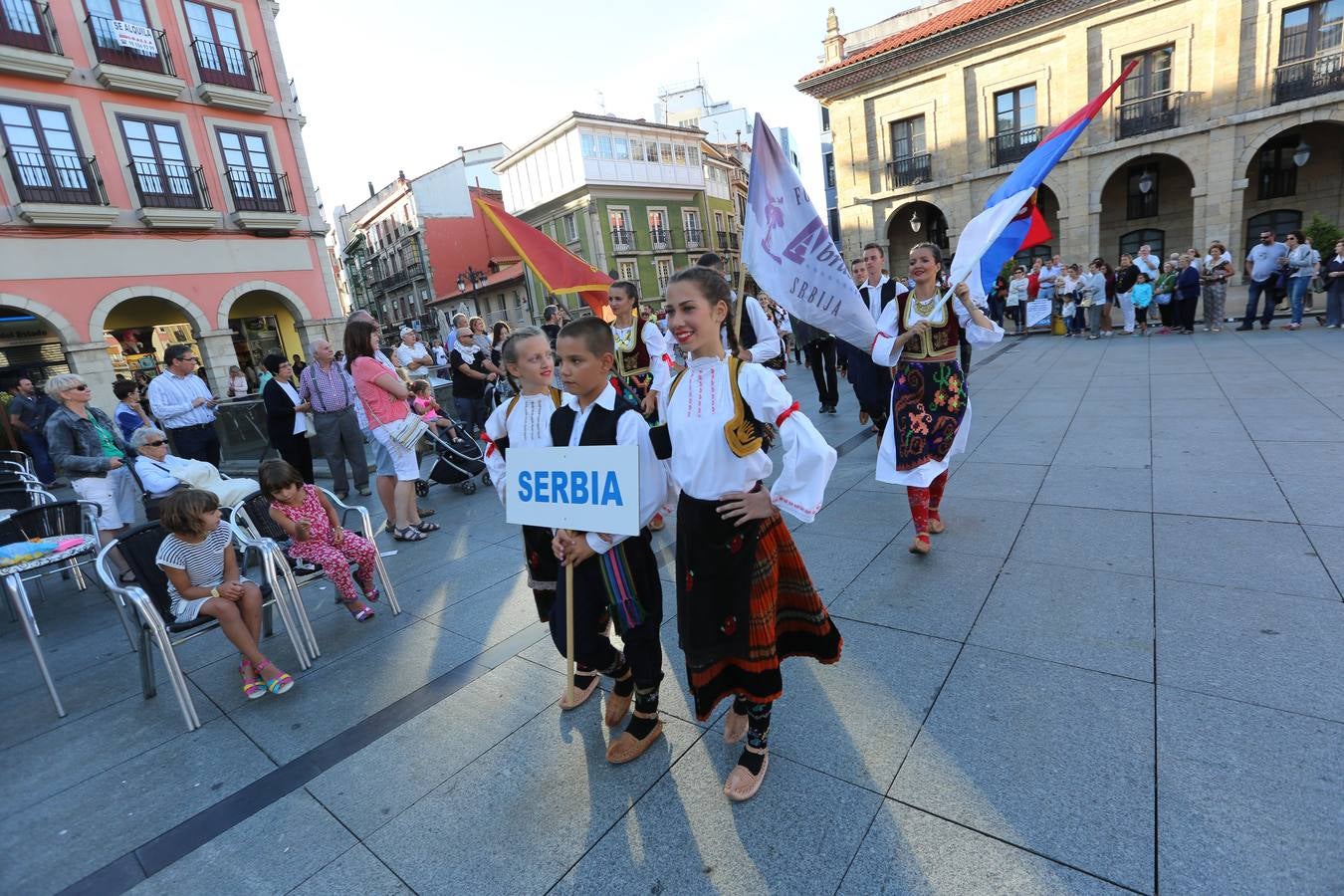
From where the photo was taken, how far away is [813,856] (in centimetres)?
188

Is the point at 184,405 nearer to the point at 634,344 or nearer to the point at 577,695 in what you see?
the point at 634,344

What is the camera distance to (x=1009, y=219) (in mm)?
3664

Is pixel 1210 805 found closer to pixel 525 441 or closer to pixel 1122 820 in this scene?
pixel 1122 820

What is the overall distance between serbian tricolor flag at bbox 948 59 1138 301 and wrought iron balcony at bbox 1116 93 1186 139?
765 inches

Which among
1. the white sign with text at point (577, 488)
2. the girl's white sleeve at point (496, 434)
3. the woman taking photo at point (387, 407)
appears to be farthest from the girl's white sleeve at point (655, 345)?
the white sign with text at point (577, 488)

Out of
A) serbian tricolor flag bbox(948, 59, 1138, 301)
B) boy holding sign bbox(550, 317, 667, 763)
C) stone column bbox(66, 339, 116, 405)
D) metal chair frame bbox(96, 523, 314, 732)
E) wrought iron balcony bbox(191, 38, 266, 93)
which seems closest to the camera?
boy holding sign bbox(550, 317, 667, 763)

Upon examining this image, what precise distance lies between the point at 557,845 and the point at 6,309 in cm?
2084

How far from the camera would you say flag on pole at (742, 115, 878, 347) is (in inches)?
126

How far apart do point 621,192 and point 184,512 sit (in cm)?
3493

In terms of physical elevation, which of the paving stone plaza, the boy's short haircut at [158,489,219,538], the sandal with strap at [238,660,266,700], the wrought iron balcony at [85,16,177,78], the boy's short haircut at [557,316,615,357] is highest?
the wrought iron balcony at [85,16,177,78]

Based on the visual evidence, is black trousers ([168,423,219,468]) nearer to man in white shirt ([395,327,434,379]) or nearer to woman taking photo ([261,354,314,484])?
woman taking photo ([261,354,314,484])

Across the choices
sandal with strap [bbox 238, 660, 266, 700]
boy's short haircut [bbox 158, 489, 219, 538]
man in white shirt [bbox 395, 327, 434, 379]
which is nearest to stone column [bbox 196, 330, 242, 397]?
man in white shirt [bbox 395, 327, 434, 379]

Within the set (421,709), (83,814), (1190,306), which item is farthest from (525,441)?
(1190,306)

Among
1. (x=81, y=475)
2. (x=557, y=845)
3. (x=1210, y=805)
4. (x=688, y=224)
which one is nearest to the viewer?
(x=1210, y=805)
